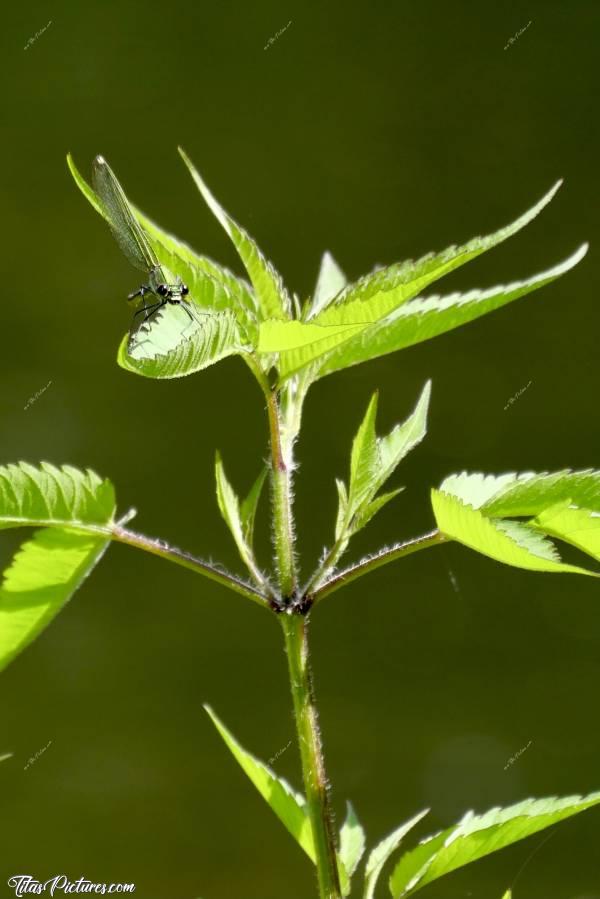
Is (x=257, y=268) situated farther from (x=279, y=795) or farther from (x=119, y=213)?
(x=279, y=795)

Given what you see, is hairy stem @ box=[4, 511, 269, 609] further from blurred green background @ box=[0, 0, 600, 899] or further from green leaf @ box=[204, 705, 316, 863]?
blurred green background @ box=[0, 0, 600, 899]

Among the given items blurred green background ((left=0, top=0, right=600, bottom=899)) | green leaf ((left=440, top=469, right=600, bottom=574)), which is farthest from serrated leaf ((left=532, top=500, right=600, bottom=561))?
blurred green background ((left=0, top=0, right=600, bottom=899))

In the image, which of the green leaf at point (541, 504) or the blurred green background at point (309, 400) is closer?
the green leaf at point (541, 504)

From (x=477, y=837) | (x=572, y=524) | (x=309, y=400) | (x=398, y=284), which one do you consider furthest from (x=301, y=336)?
(x=309, y=400)

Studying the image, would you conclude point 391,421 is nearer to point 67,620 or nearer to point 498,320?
point 498,320

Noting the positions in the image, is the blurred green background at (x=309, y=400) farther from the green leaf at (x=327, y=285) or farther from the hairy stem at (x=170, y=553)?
the hairy stem at (x=170, y=553)

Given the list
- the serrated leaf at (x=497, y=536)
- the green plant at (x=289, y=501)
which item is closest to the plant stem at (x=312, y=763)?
the green plant at (x=289, y=501)
